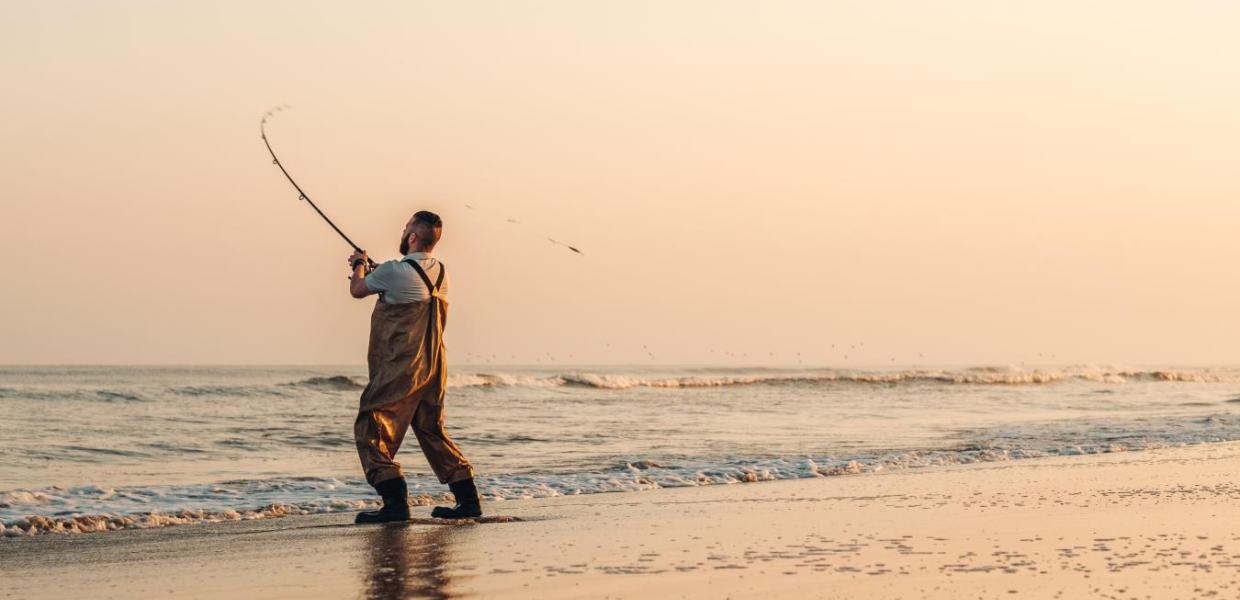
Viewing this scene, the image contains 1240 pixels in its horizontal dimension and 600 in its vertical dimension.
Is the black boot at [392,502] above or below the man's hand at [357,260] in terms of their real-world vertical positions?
below

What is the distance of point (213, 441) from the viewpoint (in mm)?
15047

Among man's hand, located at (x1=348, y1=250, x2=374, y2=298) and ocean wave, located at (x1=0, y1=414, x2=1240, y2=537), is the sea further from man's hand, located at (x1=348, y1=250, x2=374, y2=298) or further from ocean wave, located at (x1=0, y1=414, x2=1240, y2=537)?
A: man's hand, located at (x1=348, y1=250, x2=374, y2=298)

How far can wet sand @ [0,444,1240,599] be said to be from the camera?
5.05m

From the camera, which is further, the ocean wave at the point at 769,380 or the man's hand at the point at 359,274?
the ocean wave at the point at 769,380

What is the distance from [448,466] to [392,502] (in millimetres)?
395

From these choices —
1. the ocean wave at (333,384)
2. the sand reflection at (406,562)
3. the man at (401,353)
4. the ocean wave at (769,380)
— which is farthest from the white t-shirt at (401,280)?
the ocean wave at (769,380)

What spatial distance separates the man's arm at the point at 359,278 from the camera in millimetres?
7137

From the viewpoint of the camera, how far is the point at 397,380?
7.22 meters

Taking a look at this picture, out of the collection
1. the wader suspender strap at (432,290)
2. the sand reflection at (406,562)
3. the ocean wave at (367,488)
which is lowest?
the ocean wave at (367,488)

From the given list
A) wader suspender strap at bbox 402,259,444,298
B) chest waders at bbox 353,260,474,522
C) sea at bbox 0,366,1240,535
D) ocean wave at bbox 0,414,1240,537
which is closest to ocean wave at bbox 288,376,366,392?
sea at bbox 0,366,1240,535

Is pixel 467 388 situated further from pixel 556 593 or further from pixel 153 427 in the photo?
pixel 556 593

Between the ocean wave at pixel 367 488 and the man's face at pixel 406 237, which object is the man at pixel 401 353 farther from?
the ocean wave at pixel 367 488

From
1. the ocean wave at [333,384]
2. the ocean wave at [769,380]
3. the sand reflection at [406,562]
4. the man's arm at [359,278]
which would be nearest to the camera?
the sand reflection at [406,562]

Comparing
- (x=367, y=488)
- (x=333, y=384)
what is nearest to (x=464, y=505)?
(x=367, y=488)
